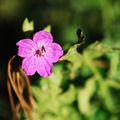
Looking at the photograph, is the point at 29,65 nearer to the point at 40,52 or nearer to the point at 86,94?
the point at 40,52

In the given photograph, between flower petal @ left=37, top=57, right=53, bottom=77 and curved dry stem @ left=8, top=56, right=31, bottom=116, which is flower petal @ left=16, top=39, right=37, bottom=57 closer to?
flower petal @ left=37, top=57, right=53, bottom=77

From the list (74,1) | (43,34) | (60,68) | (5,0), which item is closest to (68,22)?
(74,1)

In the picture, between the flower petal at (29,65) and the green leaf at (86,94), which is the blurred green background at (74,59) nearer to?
the green leaf at (86,94)

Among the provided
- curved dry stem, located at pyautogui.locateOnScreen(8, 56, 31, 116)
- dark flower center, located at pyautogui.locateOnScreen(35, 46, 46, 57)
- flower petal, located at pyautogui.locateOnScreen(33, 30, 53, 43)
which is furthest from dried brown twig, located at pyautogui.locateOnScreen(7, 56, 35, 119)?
flower petal, located at pyautogui.locateOnScreen(33, 30, 53, 43)

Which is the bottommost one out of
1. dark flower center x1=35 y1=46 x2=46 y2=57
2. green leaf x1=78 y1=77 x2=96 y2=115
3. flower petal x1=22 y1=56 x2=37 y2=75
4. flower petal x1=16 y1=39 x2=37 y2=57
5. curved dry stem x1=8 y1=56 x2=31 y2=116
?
green leaf x1=78 y1=77 x2=96 y2=115

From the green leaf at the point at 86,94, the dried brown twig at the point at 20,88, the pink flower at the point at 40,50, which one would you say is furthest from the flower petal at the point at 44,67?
the green leaf at the point at 86,94

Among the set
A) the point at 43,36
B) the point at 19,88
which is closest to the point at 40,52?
the point at 43,36
